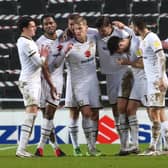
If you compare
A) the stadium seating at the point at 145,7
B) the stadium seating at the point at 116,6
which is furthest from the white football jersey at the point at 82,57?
the stadium seating at the point at 145,7

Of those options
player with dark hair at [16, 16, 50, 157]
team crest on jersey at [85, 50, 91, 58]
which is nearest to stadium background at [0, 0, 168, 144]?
team crest on jersey at [85, 50, 91, 58]

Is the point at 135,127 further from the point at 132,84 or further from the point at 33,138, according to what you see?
the point at 33,138

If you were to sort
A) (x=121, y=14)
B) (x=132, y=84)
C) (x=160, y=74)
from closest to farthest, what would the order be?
1. (x=160, y=74)
2. (x=132, y=84)
3. (x=121, y=14)

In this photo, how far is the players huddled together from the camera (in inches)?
400

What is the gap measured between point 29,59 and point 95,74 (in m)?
0.85

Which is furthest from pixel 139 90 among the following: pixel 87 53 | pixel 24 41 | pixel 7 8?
pixel 7 8

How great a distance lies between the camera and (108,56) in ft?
35.0

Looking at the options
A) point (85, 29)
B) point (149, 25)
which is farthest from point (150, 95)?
point (149, 25)

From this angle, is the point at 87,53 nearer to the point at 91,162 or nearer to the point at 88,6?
the point at 91,162

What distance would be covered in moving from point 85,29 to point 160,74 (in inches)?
40.8

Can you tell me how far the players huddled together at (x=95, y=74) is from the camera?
1016cm

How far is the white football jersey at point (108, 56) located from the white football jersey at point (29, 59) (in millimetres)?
790

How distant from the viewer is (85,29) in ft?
34.0

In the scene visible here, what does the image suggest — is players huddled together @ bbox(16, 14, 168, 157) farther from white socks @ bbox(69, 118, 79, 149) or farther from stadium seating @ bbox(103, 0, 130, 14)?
stadium seating @ bbox(103, 0, 130, 14)
